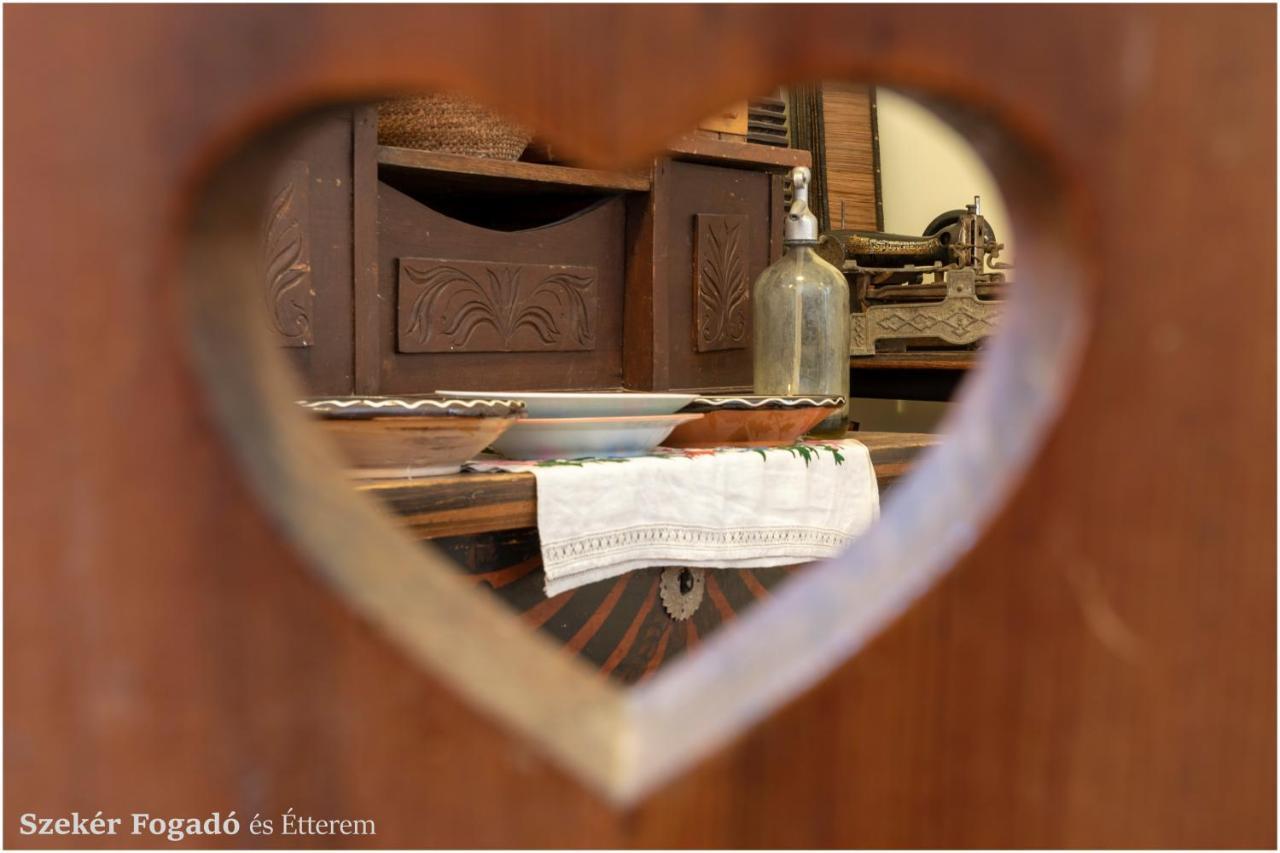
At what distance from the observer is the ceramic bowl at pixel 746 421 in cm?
131

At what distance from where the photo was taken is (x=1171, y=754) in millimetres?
284

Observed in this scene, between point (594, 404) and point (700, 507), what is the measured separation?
147 mm

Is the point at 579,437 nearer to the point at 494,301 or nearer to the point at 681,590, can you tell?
the point at 681,590

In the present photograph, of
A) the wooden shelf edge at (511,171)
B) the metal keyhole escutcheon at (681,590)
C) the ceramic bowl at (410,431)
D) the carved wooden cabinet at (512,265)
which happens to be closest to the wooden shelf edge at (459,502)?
the ceramic bowl at (410,431)

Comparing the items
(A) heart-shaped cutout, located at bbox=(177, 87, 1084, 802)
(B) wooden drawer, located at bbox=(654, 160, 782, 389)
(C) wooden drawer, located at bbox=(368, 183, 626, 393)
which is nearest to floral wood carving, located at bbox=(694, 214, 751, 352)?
(B) wooden drawer, located at bbox=(654, 160, 782, 389)

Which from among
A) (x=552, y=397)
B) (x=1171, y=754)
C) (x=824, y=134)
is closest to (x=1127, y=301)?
(x=1171, y=754)

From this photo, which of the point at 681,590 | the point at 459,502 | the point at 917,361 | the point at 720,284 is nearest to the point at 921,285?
the point at 917,361

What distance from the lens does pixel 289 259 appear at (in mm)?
1369

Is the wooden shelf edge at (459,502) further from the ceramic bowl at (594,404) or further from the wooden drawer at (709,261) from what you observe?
the wooden drawer at (709,261)

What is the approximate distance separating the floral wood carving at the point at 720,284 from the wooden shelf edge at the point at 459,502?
762 millimetres

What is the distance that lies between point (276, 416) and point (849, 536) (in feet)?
3.61

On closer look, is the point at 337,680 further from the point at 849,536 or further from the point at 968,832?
the point at 849,536

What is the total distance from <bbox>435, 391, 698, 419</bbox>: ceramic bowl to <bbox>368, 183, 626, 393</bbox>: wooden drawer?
28 cm

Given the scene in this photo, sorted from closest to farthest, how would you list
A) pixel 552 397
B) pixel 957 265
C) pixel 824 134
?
pixel 552 397, pixel 957 265, pixel 824 134
